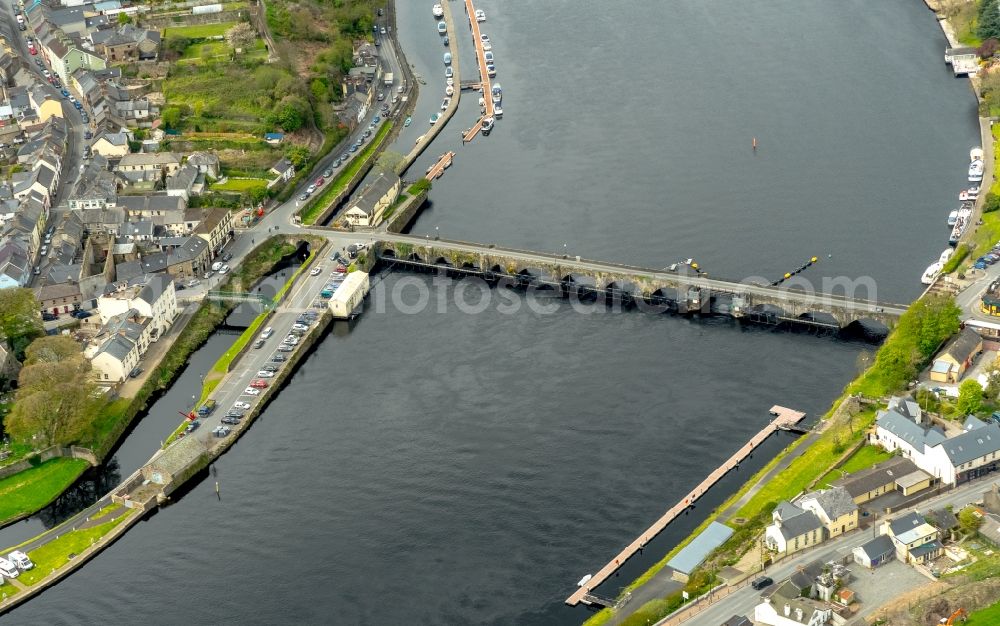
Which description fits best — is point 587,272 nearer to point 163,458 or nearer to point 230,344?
point 230,344

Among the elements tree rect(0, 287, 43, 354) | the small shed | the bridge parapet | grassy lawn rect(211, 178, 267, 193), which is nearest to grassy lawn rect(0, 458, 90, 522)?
tree rect(0, 287, 43, 354)

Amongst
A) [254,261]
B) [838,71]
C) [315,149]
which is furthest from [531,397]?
[838,71]

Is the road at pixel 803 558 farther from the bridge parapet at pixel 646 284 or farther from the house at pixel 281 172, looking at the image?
the house at pixel 281 172

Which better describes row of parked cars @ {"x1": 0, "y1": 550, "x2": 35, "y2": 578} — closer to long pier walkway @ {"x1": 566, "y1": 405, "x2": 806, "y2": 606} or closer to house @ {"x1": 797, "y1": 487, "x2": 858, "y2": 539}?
long pier walkway @ {"x1": 566, "y1": 405, "x2": 806, "y2": 606}

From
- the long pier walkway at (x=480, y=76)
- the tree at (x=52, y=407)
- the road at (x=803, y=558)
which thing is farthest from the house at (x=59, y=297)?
the road at (x=803, y=558)

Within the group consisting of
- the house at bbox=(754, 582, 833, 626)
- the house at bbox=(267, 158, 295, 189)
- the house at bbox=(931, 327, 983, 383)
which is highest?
the house at bbox=(267, 158, 295, 189)

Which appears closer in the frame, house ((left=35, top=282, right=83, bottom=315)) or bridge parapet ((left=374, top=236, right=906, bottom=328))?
bridge parapet ((left=374, top=236, right=906, bottom=328))

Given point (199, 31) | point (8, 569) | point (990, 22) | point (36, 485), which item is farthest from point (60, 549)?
point (990, 22)
